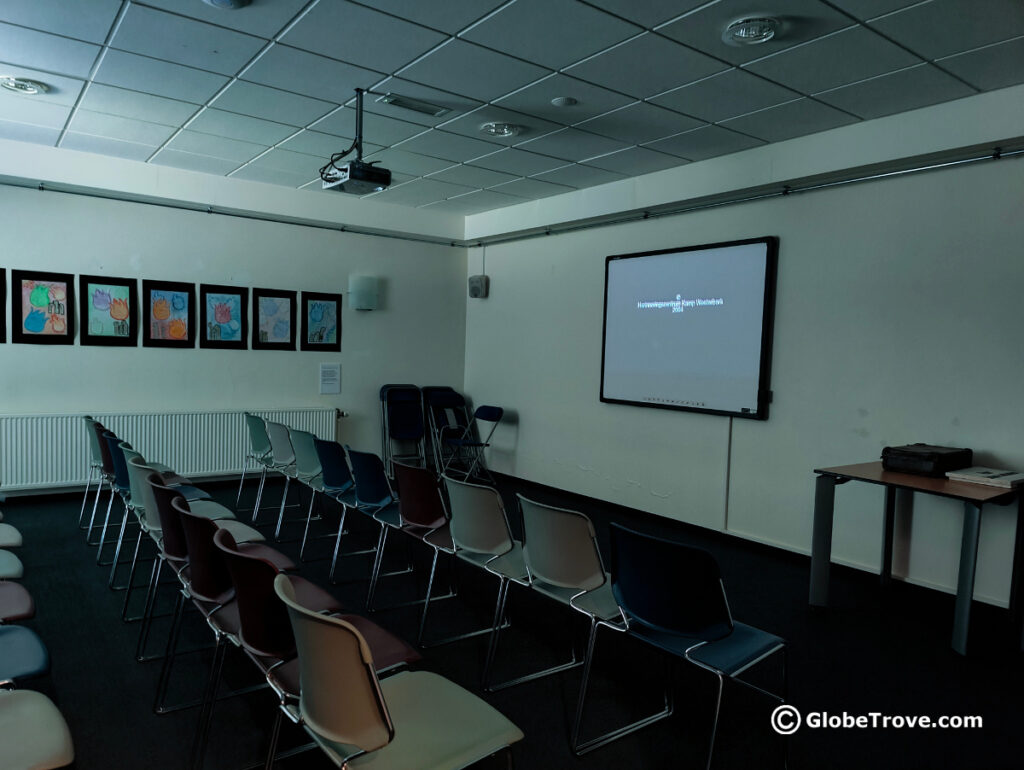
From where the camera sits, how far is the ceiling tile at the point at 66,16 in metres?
3.14

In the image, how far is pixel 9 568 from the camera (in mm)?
2725

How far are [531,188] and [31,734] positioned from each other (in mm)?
5668

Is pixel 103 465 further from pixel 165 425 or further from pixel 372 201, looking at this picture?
pixel 372 201

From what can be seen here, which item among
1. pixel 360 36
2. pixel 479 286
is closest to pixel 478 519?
pixel 360 36

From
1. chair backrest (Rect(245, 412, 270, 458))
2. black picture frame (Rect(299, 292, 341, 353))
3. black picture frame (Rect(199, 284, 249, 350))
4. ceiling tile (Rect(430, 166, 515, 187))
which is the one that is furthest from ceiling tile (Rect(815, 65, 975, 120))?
black picture frame (Rect(199, 284, 249, 350))

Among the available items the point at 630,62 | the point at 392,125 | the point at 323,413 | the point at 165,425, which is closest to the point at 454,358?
the point at 323,413

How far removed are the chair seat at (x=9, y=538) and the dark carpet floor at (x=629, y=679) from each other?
21.6 inches

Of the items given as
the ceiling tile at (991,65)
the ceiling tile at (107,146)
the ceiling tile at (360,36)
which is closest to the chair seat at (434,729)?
the ceiling tile at (360,36)

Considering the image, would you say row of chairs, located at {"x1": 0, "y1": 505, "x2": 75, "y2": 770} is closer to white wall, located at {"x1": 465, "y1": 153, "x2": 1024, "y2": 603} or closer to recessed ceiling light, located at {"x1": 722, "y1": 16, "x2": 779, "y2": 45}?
recessed ceiling light, located at {"x1": 722, "y1": 16, "x2": 779, "y2": 45}

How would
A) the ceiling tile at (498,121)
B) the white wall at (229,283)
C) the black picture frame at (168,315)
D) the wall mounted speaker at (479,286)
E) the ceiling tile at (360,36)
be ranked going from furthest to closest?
the wall mounted speaker at (479,286) → the black picture frame at (168,315) → the white wall at (229,283) → the ceiling tile at (498,121) → the ceiling tile at (360,36)

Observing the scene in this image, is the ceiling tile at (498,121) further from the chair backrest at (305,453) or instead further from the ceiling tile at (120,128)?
the chair backrest at (305,453)

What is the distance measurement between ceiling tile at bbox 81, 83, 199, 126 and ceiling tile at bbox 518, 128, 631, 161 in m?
2.37

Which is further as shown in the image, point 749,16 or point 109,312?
point 109,312

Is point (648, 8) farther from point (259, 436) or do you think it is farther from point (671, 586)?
point (259, 436)
